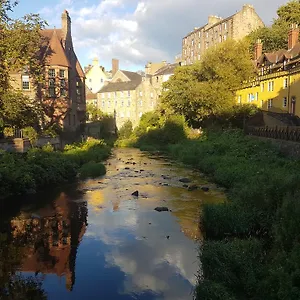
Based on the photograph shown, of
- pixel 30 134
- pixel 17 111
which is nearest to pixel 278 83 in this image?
pixel 30 134

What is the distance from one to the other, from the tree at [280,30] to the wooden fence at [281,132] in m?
26.4

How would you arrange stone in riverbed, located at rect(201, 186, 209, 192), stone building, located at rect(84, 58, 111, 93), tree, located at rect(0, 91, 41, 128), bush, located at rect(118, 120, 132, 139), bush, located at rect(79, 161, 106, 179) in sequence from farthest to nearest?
stone building, located at rect(84, 58, 111, 93) < bush, located at rect(118, 120, 132, 139) < bush, located at rect(79, 161, 106, 179) < tree, located at rect(0, 91, 41, 128) < stone in riverbed, located at rect(201, 186, 209, 192)

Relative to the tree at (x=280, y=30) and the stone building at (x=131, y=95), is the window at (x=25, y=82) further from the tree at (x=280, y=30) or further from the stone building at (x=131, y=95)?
the stone building at (x=131, y=95)

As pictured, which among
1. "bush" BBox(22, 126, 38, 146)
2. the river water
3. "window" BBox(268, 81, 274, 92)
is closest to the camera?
the river water

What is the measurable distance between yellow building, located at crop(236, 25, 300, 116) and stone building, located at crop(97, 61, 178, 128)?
28.8 metres

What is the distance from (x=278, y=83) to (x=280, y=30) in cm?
1705

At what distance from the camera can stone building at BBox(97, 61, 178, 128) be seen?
76062mm

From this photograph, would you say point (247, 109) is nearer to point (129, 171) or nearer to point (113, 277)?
point (129, 171)

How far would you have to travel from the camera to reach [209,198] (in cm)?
1939

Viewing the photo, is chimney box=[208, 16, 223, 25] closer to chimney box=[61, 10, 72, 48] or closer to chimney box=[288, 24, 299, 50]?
chimney box=[288, 24, 299, 50]

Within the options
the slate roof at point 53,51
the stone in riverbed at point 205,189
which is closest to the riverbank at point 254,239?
the stone in riverbed at point 205,189

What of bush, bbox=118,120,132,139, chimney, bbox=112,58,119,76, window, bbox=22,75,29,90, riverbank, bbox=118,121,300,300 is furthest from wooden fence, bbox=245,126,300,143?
chimney, bbox=112,58,119,76

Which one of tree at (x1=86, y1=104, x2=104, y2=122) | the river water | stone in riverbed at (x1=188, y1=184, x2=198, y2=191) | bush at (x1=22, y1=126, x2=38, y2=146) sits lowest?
the river water

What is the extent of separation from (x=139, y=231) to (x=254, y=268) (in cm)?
640
